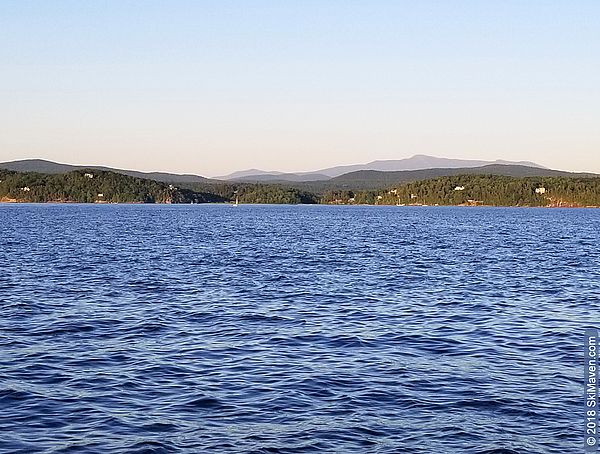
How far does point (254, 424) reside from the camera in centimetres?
1642

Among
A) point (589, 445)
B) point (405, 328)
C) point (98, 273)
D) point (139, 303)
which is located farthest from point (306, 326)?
point (98, 273)

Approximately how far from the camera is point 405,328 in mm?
27219

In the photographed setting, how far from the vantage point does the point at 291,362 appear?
22000 mm

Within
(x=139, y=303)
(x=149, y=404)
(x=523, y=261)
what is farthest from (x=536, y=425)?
(x=523, y=261)

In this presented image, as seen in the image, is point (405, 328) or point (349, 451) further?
point (405, 328)

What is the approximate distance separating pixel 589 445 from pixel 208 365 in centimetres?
1021

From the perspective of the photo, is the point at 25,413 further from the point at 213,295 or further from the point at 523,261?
the point at 523,261

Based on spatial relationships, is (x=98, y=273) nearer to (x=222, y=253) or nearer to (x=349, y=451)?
(x=222, y=253)

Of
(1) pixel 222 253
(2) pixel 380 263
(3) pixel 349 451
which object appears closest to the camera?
(3) pixel 349 451

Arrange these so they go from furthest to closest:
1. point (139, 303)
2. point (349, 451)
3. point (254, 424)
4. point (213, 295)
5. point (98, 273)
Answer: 1. point (98, 273)
2. point (213, 295)
3. point (139, 303)
4. point (254, 424)
5. point (349, 451)

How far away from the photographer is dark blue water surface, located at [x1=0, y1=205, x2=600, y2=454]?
15.8 metres

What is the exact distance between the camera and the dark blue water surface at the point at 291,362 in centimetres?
1583

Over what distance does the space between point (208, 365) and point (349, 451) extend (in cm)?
754

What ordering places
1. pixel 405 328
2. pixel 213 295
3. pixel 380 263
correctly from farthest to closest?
pixel 380 263 < pixel 213 295 < pixel 405 328
